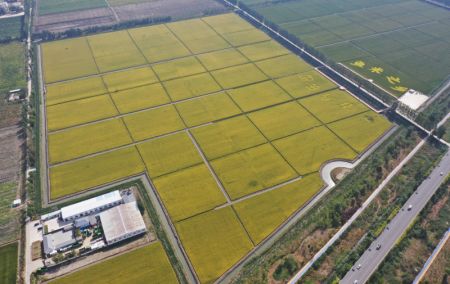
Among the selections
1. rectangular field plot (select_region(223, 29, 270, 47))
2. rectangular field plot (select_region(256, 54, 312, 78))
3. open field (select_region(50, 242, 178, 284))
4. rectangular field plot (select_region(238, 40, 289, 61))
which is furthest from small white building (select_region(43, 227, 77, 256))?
rectangular field plot (select_region(223, 29, 270, 47))

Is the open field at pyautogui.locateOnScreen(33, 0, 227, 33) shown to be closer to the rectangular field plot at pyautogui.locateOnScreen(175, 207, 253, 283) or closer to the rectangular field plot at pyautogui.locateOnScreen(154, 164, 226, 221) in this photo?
the rectangular field plot at pyautogui.locateOnScreen(154, 164, 226, 221)

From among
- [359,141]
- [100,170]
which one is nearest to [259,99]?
[359,141]

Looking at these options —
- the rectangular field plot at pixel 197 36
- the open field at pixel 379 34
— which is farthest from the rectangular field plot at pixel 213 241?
the rectangular field plot at pixel 197 36

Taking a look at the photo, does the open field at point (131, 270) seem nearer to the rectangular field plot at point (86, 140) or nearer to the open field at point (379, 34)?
the rectangular field plot at point (86, 140)

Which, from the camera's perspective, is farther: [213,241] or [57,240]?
[213,241]

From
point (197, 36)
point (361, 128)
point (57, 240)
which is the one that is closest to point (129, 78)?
point (197, 36)

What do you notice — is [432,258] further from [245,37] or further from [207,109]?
[245,37]
